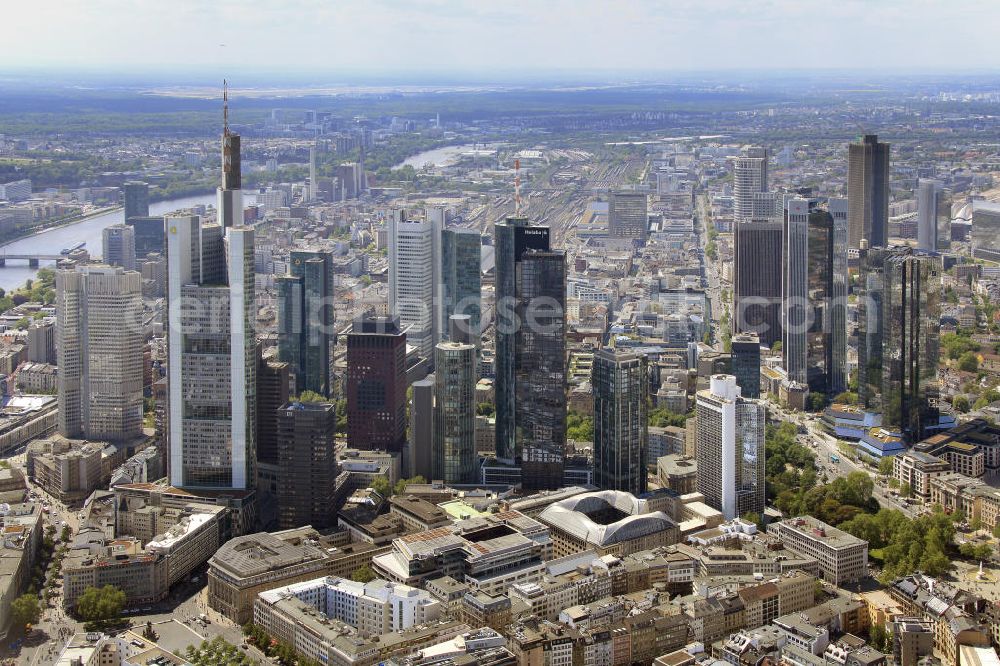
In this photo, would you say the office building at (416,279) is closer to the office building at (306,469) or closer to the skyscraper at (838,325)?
the skyscraper at (838,325)

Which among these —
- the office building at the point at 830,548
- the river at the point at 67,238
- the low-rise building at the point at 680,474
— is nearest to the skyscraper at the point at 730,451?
the low-rise building at the point at 680,474

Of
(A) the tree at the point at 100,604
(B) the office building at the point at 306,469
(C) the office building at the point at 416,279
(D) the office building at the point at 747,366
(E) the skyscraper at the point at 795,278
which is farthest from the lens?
(E) the skyscraper at the point at 795,278

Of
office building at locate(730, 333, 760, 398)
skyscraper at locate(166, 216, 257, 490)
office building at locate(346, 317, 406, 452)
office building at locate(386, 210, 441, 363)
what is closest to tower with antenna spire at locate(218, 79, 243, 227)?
office building at locate(346, 317, 406, 452)

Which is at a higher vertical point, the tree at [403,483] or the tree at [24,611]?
the tree at [403,483]

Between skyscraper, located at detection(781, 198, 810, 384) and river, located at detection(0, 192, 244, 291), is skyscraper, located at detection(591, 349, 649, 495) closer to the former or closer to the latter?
skyscraper, located at detection(781, 198, 810, 384)

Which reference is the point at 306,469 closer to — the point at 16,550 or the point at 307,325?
the point at 16,550

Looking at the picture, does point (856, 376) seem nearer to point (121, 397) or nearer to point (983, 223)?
point (121, 397)
